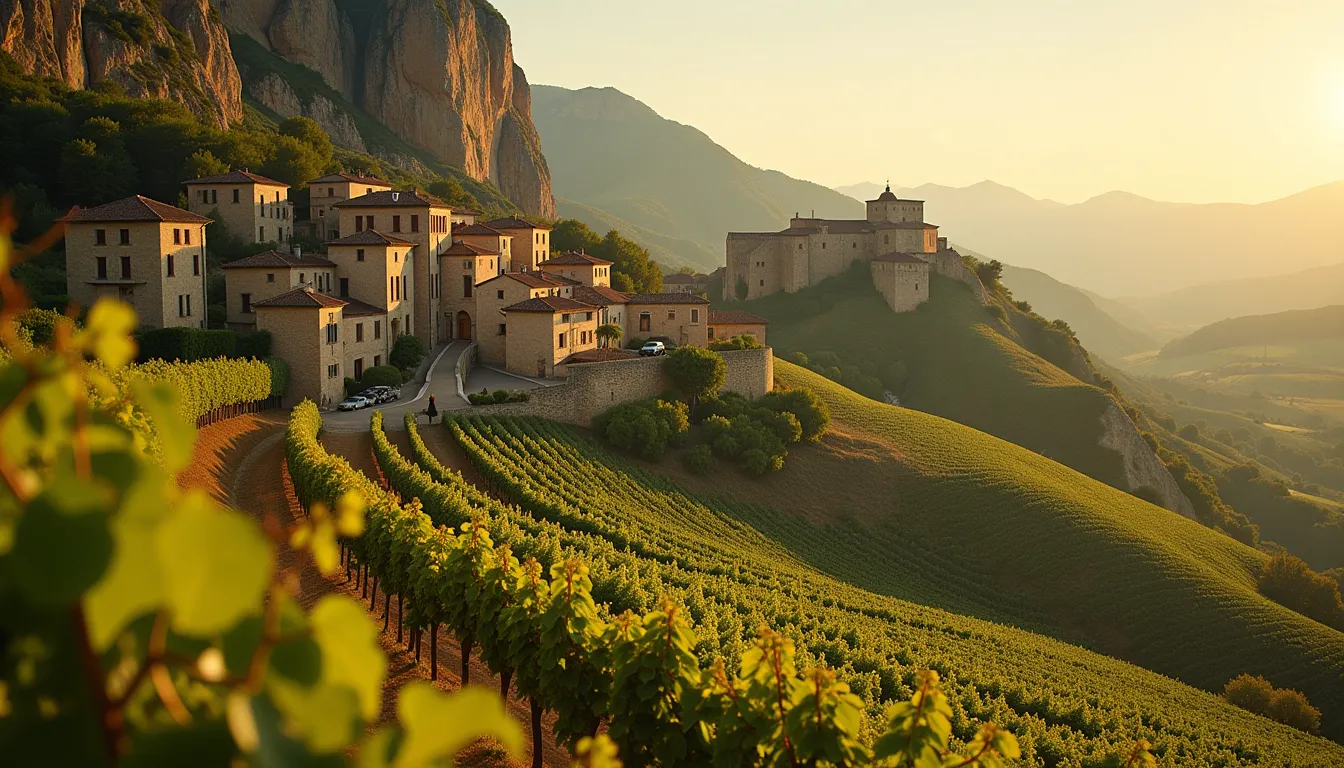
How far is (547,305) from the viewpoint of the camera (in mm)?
45719

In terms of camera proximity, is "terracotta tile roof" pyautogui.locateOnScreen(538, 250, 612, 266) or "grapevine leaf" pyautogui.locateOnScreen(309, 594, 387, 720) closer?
"grapevine leaf" pyautogui.locateOnScreen(309, 594, 387, 720)

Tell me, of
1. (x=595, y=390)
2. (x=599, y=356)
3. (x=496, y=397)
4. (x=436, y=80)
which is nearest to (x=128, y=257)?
(x=496, y=397)

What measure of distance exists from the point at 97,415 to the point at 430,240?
48439 millimetres

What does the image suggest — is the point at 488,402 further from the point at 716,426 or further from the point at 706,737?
the point at 706,737

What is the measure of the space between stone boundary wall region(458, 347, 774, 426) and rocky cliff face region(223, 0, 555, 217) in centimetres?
6179

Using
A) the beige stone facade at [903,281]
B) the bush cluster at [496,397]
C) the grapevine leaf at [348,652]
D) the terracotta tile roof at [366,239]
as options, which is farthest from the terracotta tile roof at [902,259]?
the grapevine leaf at [348,652]

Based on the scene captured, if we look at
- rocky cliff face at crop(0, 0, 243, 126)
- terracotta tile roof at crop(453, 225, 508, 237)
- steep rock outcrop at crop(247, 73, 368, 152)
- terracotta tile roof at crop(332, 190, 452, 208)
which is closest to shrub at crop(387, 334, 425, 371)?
terracotta tile roof at crop(332, 190, 452, 208)

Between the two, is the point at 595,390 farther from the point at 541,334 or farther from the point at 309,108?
the point at 309,108

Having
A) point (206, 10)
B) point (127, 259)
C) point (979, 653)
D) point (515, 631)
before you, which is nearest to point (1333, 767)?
point (979, 653)

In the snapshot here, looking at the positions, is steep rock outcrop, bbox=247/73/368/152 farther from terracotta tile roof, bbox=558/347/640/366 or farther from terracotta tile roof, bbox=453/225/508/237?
terracotta tile roof, bbox=558/347/640/366

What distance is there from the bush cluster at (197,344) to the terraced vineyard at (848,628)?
7971 millimetres

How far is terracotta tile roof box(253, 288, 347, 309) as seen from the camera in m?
38.1

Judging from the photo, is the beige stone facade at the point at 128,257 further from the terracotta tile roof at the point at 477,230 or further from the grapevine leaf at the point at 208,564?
the grapevine leaf at the point at 208,564

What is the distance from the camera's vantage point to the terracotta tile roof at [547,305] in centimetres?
4558
